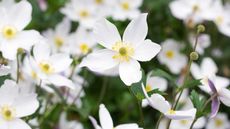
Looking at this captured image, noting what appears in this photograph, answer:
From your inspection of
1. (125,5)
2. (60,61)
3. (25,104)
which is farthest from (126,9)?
(25,104)

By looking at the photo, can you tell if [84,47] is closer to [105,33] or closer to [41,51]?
[41,51]

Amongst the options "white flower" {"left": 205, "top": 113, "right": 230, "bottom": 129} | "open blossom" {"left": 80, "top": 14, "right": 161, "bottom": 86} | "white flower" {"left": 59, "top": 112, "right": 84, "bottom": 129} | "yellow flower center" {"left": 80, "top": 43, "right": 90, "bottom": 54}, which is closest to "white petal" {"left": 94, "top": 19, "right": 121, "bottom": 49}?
"open blossom" {"left": 80, "top": 14, "right": 161, "bottom": 86}

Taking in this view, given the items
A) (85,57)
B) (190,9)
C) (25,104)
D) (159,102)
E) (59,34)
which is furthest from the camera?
(190,9)

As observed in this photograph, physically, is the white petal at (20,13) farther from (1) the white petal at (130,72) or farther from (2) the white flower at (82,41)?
(2) the white flower at (82,41)

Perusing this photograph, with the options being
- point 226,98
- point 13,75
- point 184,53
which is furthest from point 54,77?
point 184,53

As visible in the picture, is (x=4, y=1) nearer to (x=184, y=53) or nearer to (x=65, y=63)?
(x=65, y=63)

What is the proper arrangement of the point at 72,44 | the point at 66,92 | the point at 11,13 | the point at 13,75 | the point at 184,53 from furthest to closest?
1. the point at 184,53
2. the point at 72,44
3. the point at 66,92
4. the point at 13,75
5. the point at 11,13

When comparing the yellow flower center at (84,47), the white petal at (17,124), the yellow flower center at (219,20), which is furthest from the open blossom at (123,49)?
the yellow flower center at (219,20)

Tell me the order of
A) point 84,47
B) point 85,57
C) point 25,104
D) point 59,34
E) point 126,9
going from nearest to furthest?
point 25,104 < point 85,57 < point 84,47 < point 59,34 < point 126,9
